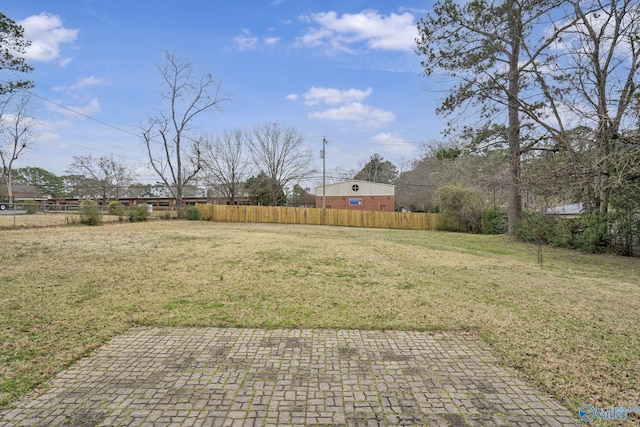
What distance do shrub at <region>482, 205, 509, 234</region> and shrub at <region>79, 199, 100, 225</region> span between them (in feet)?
71.1

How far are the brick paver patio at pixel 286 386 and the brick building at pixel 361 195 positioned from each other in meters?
29.7

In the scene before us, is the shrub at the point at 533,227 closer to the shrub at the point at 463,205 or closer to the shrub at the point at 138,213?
the shrub at the point at 463,205

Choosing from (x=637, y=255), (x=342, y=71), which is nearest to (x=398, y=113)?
(x=342, y=71)

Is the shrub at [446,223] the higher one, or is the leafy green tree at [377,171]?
the leafy green tree at [377,171]

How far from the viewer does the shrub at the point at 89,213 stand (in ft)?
46.3

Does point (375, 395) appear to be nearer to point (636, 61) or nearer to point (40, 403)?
point (40, 403)

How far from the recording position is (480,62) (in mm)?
11039

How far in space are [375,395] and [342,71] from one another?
48.1 ft

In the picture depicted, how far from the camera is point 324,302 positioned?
4141mm

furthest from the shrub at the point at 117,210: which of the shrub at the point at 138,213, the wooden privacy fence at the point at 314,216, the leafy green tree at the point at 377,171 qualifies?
the leafy green tree at the point at 377,171

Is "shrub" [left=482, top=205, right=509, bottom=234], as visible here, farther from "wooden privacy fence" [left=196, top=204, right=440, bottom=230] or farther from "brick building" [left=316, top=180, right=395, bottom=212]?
"brick building" [left=316, top=180, right=395, bottom=212]

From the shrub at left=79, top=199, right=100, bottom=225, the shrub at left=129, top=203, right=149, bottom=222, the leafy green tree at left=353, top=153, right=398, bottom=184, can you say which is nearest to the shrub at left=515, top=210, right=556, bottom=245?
the shrub at left=79, top=199, right=100, bottom=225

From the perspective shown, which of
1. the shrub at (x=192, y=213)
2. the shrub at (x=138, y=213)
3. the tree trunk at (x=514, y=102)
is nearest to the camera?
the tree trunk at (x=514, y=102)

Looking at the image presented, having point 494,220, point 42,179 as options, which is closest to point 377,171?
point 494,220
